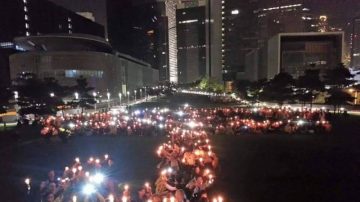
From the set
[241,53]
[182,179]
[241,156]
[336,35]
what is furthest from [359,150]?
[241,53]

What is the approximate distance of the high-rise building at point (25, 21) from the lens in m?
95.3

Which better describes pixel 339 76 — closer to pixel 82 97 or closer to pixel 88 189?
pixel 82 97

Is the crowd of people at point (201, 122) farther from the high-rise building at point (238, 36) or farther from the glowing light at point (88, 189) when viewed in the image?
the high-rise building at point (238, 36)

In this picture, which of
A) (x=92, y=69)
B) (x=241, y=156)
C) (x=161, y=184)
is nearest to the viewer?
(x=161, y=184)

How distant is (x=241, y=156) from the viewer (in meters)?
20.4

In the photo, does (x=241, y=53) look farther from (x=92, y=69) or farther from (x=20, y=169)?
(x=20, y=169)

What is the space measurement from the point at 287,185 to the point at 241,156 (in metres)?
5.65

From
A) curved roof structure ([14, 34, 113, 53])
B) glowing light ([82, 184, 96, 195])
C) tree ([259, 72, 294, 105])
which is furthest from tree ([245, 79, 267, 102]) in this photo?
glowing light ([82, 184, 96, 195])

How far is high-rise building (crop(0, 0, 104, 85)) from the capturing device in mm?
95269

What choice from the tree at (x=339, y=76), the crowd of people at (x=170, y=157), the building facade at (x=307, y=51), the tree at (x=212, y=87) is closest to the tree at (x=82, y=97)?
the crowd of people at (x=170, y=157)

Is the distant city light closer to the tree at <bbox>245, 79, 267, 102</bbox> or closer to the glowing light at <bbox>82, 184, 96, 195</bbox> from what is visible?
the tree at <bbox>245, 79, 267, 102</bbox>

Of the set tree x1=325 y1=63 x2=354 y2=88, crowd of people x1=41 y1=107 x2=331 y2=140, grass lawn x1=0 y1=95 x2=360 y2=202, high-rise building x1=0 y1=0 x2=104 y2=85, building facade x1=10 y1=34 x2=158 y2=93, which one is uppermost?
high-rise building x1=0 y1=0 x2=104 y2=85

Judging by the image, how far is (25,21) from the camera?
345 ft

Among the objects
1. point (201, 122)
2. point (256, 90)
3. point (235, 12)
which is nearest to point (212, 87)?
point (256, 90)
